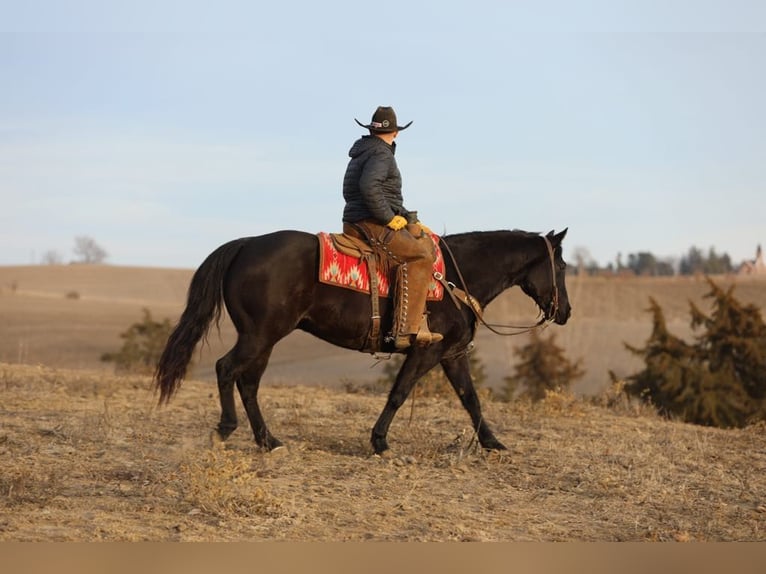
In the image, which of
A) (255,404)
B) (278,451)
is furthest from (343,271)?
(278,451)

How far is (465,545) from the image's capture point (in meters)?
5.17

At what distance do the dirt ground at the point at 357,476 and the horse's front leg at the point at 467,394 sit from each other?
18 cm

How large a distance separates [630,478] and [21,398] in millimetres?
6897

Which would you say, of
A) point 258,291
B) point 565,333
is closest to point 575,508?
point 258,291

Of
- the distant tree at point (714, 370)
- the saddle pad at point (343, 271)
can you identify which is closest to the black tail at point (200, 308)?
the saddle pad at point (343, 271)

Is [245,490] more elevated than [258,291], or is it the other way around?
[258,291]

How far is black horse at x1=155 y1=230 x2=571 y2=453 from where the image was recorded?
8227 millimetres

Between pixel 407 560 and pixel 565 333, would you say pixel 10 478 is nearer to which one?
pixel 407 560

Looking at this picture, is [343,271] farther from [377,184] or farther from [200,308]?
[200,308]

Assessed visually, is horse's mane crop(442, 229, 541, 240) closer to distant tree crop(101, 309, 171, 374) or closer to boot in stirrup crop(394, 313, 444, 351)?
boot in stirrup crop(394, 313, 444, 351)

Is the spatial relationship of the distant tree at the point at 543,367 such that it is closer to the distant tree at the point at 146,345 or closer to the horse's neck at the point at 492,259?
the distant tree at the point at 146,345

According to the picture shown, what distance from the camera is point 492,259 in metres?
9.35

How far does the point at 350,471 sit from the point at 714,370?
19.2 meters

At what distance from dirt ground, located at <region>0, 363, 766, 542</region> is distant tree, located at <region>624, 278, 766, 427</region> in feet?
38.9
